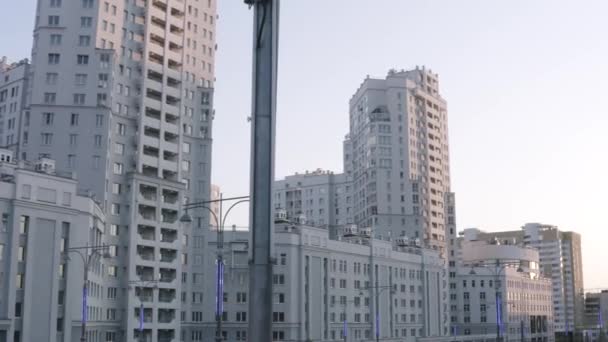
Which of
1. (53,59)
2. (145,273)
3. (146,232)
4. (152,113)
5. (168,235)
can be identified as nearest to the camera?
(53,59)

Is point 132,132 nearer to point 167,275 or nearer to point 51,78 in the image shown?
point 51,78

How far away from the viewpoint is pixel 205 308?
430 ft

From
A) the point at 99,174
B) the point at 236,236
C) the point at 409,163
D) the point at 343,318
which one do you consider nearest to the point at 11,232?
the point at 99,174

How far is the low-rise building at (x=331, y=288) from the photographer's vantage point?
132750 mm

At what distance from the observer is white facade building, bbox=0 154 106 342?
3231 inches

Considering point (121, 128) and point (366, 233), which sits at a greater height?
point (121, 128)

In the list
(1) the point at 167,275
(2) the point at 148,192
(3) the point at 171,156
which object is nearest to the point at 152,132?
(3) the point at 171,156

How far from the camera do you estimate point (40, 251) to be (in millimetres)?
85250

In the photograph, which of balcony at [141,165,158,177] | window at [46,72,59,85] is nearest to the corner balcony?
balcony at [141,165,158,177]

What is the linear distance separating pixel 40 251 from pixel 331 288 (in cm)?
6852

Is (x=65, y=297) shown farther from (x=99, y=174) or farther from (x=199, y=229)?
(x=199, y=229)

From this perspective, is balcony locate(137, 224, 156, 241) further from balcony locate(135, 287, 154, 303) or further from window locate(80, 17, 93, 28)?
window locate(80, 17, 93, 28)

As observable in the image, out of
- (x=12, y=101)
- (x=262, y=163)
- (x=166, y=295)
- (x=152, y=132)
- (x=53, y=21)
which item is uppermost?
(x=53, y=21)

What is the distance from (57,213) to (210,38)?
2291 inches
